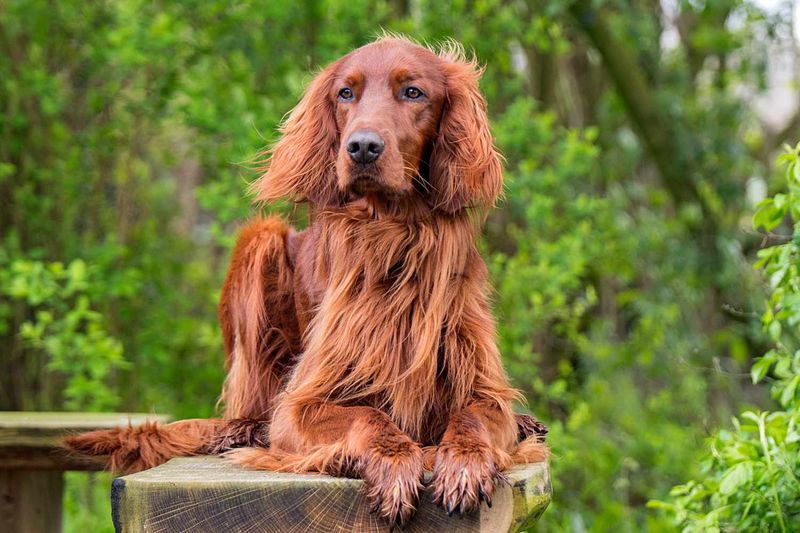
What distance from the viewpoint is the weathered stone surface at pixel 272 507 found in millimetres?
2463

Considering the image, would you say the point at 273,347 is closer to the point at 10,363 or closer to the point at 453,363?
the point at 453,363

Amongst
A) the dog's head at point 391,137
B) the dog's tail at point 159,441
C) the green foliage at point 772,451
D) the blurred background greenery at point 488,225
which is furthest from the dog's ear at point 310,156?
the blurred background greenery at point 488,225

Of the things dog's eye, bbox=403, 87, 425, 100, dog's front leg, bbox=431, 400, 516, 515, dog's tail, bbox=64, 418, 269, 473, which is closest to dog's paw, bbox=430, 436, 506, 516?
dog's front leg, bbox=431, 400, 516, 515

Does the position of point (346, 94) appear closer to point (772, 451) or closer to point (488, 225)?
point (772, 451)

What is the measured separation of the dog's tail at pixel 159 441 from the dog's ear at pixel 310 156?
29.0 inches

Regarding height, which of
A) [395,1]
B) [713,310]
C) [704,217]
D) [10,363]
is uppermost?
[395,1]

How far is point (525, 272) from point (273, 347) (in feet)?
9.38

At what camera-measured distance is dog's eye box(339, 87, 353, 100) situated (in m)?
3.06

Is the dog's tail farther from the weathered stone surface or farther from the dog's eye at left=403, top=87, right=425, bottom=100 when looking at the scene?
the dog's eye at left=403, top=87, right=425, bottom=100

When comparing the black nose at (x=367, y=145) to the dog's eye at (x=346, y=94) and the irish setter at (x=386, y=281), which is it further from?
the dog's eye at (x=346, y=94)

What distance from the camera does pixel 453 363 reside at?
2.96m

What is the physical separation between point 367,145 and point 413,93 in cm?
30

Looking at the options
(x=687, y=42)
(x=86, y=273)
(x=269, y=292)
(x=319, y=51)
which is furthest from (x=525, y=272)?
Answer: (x=687, y=42)

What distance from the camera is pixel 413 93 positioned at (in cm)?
301
